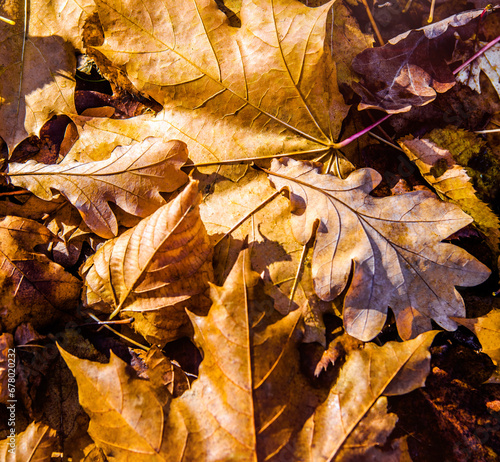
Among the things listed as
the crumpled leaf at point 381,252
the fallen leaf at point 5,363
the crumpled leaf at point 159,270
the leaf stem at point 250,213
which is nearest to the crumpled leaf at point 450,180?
the crumpled leaf at point 381,252

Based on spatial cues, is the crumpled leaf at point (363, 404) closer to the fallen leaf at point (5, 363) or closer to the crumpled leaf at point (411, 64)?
the crumpled leaf at point (411, 64)

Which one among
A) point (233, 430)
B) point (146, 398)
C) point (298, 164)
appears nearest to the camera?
point (233, 430)

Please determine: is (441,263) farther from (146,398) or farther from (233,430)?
(146,398)

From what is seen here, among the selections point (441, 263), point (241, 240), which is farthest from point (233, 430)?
point (441, 263)

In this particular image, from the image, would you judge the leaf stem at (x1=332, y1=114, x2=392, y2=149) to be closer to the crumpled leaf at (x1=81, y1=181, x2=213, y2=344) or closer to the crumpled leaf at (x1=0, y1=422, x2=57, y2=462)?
the crumpled leaf at (x1=81, y1=181, x2=213, y2=344)

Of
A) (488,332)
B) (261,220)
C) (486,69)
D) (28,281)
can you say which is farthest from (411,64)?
(28,281)

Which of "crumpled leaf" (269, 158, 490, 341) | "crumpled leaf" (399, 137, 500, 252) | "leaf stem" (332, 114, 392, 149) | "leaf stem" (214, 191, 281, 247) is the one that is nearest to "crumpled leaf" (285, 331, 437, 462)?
"crumpled leaf" (269, 158, 490, 341)

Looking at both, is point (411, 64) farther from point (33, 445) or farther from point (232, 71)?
point (33, 445)
